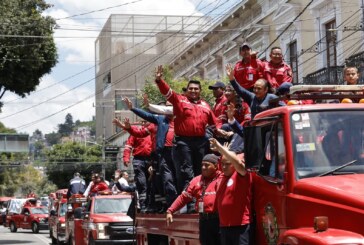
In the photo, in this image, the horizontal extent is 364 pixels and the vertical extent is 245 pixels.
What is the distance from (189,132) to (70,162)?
72.7m

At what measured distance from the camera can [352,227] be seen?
6410 mm

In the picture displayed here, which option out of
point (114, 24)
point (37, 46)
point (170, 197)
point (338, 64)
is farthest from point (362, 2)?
point (114, 24)

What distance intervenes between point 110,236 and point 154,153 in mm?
5015

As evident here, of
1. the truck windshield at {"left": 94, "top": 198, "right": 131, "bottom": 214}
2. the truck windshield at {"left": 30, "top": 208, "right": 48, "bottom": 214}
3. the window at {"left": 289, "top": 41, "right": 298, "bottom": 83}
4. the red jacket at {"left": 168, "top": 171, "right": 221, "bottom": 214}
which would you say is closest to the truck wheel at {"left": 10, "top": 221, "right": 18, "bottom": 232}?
the truck windshield at {"left": 30, "top": 208, "right": 48, "bottom": 214}

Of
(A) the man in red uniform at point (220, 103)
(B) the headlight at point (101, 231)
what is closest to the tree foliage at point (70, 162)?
(B) the headlight at point (101, 231)

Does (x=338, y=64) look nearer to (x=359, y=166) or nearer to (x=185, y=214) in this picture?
(x=185, y=214)

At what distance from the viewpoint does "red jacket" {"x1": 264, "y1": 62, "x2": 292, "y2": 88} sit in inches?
417

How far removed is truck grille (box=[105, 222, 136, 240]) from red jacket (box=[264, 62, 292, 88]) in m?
7.82

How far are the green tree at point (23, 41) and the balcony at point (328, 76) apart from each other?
875cm

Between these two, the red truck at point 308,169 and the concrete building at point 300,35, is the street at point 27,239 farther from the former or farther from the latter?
the red truck at point 308,169

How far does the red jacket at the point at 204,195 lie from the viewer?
28.9 ft

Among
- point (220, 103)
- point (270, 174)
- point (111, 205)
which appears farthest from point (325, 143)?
point (111, 205)

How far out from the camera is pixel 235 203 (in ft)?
26.2

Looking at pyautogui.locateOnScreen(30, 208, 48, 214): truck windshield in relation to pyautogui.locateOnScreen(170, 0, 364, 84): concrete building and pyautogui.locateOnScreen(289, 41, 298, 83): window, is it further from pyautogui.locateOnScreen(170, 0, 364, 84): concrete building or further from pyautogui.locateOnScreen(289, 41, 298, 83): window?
pyautogui.locateOnScreen(289, 41, 298, 83): window
